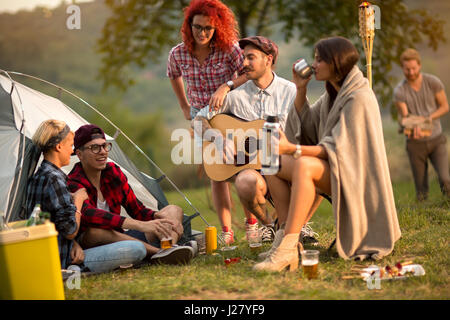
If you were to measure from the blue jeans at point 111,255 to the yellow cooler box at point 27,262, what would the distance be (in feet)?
2.37

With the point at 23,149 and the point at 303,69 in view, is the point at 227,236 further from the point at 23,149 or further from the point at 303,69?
the point at 23,149

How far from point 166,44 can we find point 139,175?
462 centimetres

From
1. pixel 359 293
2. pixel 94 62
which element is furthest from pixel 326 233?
pixel 94 62

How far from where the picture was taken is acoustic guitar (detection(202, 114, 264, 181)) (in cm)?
410

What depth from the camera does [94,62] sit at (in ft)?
60.1

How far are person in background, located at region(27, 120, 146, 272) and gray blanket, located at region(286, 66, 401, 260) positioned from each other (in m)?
1.22

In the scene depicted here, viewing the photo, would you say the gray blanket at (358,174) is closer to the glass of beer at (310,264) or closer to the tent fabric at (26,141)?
the glass of beer at (310,264)

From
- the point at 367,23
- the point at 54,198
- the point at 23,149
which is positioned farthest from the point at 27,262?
the point at 367,23

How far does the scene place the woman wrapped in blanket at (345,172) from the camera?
3.10 metres

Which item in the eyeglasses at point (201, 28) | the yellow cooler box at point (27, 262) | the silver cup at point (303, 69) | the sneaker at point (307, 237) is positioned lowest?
the sneaker at point (307, 237)

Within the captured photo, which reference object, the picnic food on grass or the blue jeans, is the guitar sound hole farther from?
the picnic food on grass

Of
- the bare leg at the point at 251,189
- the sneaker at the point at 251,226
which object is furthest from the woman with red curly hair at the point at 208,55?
the sneaker at the point at 251,226

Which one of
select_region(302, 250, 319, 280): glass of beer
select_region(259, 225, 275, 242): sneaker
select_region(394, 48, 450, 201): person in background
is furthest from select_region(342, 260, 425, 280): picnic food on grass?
select_region(394, 48, 450, 201): person in background

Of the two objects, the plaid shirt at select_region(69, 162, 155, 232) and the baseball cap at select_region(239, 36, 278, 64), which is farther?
the baseball cap at select_region(239, 36, 278, 64)
